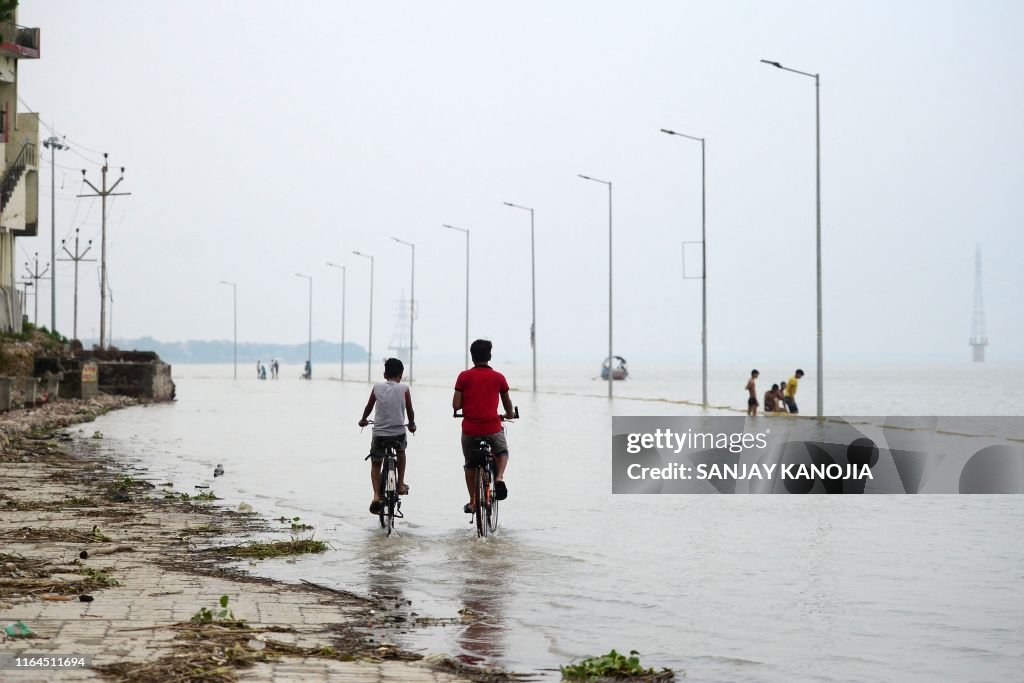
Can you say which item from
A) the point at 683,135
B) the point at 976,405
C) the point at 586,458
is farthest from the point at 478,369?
the point at 976,405

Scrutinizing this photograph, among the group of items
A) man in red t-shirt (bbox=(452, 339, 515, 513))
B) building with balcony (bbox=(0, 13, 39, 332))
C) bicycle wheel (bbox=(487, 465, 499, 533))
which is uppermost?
building with balcony (bbox=(0, 13, 39, 332))

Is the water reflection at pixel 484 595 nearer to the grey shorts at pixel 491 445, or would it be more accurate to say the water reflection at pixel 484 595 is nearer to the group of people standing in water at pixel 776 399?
the grey shorts at pixel 491 445

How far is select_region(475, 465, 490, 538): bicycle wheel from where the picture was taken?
13227 millimetres

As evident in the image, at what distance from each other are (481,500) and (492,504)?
29 centimetres

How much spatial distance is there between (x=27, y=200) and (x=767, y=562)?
63.9 meters

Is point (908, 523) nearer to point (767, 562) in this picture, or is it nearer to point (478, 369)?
point (767, 562)

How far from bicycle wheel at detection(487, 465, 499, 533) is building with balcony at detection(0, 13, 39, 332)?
49.0 metres

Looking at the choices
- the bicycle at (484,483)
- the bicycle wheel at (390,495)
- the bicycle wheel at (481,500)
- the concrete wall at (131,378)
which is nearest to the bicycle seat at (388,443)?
the bicycle wheel at (390,495)

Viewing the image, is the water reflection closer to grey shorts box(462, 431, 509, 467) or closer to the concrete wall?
grey shorts box(462, 431, 509, 467)
